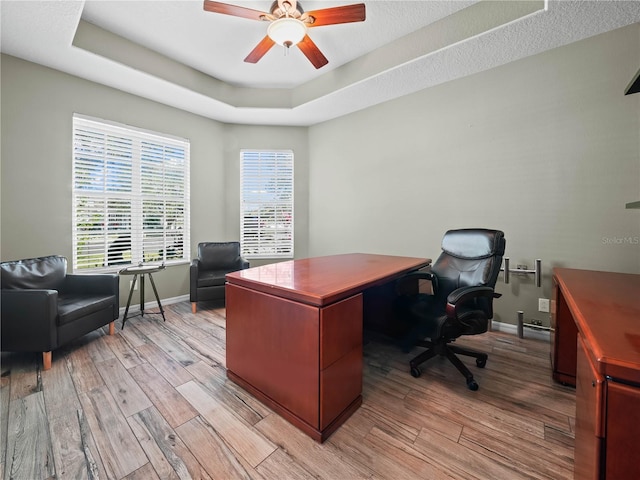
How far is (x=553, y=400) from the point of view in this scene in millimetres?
1664

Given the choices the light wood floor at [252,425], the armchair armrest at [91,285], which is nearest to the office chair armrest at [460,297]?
the light wood floor at [252,425]

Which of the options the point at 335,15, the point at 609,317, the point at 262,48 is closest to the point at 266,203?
the point at 262,48

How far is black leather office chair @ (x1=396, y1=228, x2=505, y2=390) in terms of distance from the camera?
177 cm

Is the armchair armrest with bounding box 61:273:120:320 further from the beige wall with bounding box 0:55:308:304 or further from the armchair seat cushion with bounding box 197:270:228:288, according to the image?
the armchair seat cushion with bounding box 197:270:228:288

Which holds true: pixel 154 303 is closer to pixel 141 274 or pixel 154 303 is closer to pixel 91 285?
pixel 141 274

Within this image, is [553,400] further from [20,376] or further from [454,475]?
[20,376]

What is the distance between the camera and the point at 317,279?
1.65 metres

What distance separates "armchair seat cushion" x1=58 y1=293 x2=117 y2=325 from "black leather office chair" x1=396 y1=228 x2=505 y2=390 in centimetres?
276

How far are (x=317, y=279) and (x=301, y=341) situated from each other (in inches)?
16.1

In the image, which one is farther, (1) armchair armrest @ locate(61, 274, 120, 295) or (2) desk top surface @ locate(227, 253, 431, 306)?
(1) armchair armrest @ locate(61, 274, 120, 295)

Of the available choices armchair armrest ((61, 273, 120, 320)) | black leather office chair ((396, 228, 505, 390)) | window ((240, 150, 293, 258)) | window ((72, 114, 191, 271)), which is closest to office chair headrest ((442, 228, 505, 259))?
black leather office chair ((396, 228, 505, 390))

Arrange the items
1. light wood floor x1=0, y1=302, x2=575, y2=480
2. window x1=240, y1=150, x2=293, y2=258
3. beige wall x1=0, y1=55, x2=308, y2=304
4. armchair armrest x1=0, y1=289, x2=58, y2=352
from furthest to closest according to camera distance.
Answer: window x1=240, y1=150, x2=293, y2=258, beige wall x1=0, y1=55, x2=308, y2=304, armchair armrest x1=0, y1=289, x2=58, y2=352, light wood floor x1=0, y1=302, x2=575, y2=480

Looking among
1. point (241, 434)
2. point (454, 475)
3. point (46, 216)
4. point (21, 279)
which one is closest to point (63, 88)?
point (46, 216)

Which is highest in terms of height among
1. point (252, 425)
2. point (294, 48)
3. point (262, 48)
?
point (294, 48)
